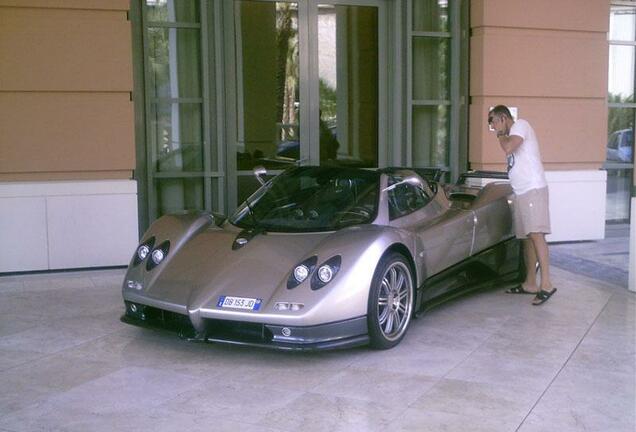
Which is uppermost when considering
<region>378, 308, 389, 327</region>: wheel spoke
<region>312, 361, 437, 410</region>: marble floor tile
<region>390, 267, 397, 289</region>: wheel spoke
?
<region>390, 267, 397, 289</region>: wheel spoke

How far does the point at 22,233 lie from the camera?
26.4 feet

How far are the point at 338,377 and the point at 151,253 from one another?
69.5 inches

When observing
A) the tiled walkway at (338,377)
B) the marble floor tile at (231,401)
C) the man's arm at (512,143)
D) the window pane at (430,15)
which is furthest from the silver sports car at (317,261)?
the window pane at (430,15)

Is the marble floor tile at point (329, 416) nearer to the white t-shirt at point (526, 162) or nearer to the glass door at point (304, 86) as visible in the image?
the white t-shirt at point (526, 162)

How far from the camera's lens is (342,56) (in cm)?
991

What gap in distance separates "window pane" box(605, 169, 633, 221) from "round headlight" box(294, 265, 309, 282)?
24.8ft

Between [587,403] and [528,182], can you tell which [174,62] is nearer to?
[528,182]

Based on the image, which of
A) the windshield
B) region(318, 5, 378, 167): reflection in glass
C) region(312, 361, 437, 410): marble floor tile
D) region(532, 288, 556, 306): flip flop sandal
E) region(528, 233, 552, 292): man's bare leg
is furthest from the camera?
region(318, 5, 378, 167): reflection in glass

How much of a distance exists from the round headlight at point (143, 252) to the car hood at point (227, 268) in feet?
0.80

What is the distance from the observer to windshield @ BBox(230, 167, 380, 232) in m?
5.95

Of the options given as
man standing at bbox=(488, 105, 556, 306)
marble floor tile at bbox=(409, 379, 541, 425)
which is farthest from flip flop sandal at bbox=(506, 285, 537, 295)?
marble floor tile at bbox=(409, 379, 541, 425)

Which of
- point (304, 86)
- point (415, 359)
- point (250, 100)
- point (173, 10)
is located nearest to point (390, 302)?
point (415, 359)

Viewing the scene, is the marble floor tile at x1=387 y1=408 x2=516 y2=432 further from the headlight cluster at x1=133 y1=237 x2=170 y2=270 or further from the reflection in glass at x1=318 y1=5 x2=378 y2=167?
the reflection in glass at x1=318 y1=5 x2=378 y2=167

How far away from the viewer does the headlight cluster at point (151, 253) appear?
571cm
